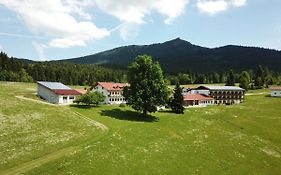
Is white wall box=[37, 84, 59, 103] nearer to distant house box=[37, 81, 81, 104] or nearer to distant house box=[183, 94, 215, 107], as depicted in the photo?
distant house box=[37, 81, 81, 104]

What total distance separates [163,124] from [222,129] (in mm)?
16229

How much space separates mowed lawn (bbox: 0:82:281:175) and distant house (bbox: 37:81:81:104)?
1042 cm

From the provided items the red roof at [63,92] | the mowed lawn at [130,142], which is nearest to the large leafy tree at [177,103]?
the mowed lawn at [130,142]

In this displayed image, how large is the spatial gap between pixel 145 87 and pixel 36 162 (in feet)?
158

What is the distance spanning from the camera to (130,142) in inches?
2434

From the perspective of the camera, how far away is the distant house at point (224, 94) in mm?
143875

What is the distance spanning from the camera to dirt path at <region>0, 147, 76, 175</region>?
46344 millimetres

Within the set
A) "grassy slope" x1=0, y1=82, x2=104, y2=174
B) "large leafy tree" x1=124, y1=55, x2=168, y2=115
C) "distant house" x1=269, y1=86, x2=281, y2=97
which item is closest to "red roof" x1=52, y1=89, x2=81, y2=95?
"grassy slope" x1=0, y1=82, x2=104, y2=174

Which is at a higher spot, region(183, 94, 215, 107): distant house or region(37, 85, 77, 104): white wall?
region(37, 85, 77, 104): white wall

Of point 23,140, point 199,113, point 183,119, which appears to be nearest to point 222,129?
point 183,119

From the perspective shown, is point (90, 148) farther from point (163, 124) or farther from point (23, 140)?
point (163, 124)

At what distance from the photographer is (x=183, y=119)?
301ft

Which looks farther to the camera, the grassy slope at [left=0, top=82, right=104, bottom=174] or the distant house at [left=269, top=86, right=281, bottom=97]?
the distant house at [left=269, top=86, right=281, bottom=97]

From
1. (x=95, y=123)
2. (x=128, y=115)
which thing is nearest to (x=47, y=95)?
(x=128, y=115)
